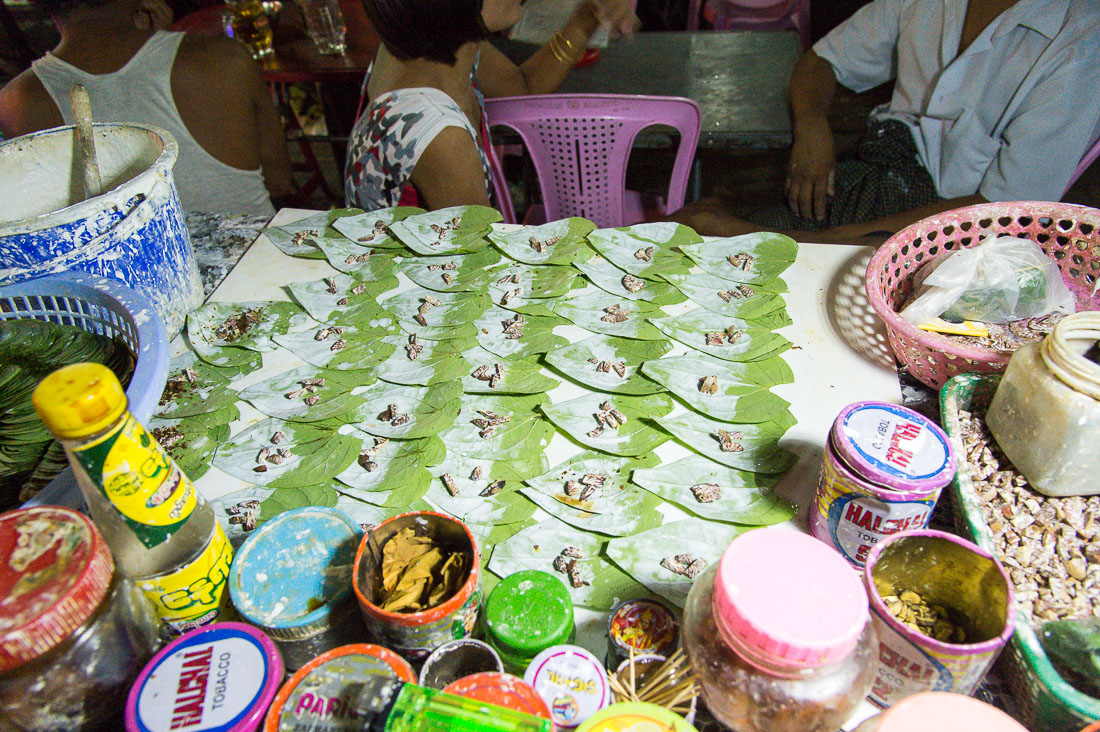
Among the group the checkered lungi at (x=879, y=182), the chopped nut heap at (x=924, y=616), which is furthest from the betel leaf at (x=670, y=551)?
the checkered lungi at (x=879, y=182)

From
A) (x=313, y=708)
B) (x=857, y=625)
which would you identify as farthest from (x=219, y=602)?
(x=857, y=625)

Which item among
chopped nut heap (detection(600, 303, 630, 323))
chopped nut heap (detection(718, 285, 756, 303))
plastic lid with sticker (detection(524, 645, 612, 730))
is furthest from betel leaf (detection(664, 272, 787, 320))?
plastic lid with sticker (detection(524, 645, 612, 730))

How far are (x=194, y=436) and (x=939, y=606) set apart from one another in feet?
3.80

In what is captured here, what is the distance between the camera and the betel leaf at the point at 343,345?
1.23m

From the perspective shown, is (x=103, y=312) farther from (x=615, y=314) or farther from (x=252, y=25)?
(x=252, y=25)

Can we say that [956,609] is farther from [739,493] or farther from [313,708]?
[313,708]

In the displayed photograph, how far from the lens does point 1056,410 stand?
78 cm

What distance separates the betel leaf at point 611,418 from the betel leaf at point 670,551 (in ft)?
→ 0.52

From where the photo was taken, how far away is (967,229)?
4.09ft

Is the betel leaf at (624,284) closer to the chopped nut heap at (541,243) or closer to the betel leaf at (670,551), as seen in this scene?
the chopped nut heap at (541,243)

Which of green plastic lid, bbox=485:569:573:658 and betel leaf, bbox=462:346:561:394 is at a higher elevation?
green plastic lid, bbox=485:569:573:658

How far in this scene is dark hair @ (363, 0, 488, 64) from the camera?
1729 mm

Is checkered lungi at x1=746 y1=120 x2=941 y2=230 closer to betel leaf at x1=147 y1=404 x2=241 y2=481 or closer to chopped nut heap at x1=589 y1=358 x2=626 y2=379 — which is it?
chopped nut heap at x1=589 y1=358 x2=626 y2=379

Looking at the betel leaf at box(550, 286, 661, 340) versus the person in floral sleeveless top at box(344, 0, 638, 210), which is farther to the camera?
the person in floral sleeveless top at box(344, 0, 638, 210)
